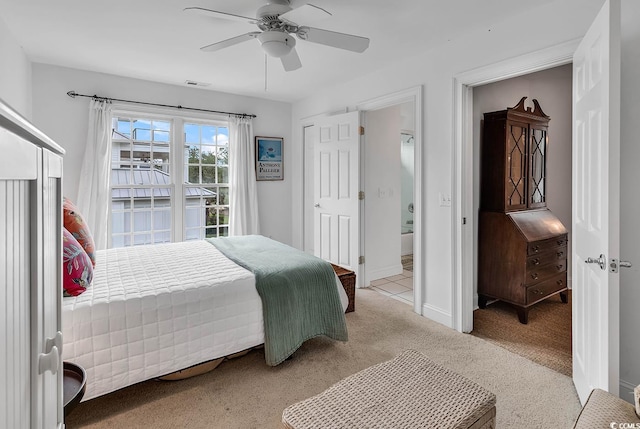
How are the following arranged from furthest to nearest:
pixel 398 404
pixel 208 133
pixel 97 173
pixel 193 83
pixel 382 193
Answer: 1. pixel 208 133
2. pixel 382 193
3. pixel 193 83
4. pixel 97 173
5. pixel 398 404

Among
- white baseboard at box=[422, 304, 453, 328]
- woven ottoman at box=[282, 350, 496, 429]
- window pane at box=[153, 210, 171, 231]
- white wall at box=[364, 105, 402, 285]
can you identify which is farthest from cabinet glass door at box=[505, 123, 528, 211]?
window pane at box=[153, 210, 171, 231]

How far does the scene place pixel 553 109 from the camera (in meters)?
3.95

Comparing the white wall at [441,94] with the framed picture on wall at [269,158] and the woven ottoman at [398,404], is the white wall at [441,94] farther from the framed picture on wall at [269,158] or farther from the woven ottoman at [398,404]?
the framed picture on wall at [269,158]

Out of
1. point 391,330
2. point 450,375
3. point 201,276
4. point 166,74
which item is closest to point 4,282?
point 450,375

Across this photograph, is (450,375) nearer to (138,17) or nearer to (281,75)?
(138,17)

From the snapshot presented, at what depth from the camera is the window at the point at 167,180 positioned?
4.16 metres

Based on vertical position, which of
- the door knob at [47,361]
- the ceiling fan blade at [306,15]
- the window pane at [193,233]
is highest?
the ceiling fan blade at [306,15]

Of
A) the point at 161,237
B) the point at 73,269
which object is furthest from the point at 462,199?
the point at 161,237

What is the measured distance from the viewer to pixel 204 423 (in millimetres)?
1868

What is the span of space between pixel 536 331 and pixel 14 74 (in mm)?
4900

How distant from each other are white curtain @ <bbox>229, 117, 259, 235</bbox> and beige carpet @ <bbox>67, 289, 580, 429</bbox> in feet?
8.06

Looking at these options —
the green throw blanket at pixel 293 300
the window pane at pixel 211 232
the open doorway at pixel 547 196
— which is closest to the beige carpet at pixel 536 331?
the open doorway at pixel 547 196

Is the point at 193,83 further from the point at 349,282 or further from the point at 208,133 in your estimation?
the point at 349,282

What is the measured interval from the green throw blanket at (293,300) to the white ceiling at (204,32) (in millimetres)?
1797
